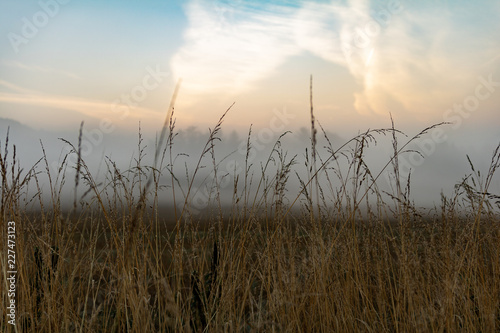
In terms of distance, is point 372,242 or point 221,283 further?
point 372,242

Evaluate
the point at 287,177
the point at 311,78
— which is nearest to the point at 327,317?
the point at 287,177

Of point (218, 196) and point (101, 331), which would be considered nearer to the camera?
point (101, 331)

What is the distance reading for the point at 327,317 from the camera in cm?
286

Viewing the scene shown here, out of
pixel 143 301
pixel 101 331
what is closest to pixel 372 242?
pixel 143 301

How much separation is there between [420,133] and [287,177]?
1.00 meters

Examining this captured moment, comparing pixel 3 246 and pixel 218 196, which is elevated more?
pixel 218 196

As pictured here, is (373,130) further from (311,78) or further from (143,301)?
(143,301)

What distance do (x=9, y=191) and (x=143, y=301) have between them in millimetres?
1075

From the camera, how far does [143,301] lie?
260 centimetres

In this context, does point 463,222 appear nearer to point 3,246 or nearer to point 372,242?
point 372,242

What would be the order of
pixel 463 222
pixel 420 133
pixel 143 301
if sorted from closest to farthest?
pixel 143 301, pixel 420 133, pixel 463 222

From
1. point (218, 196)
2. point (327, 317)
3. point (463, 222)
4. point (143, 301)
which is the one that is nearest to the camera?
point (143, 301)

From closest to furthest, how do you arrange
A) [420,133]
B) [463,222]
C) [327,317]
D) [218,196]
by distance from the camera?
[327,317] < [420,133] < [218,196] < [463,222]

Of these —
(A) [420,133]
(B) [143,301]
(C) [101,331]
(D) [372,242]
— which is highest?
(A) [420,133]
